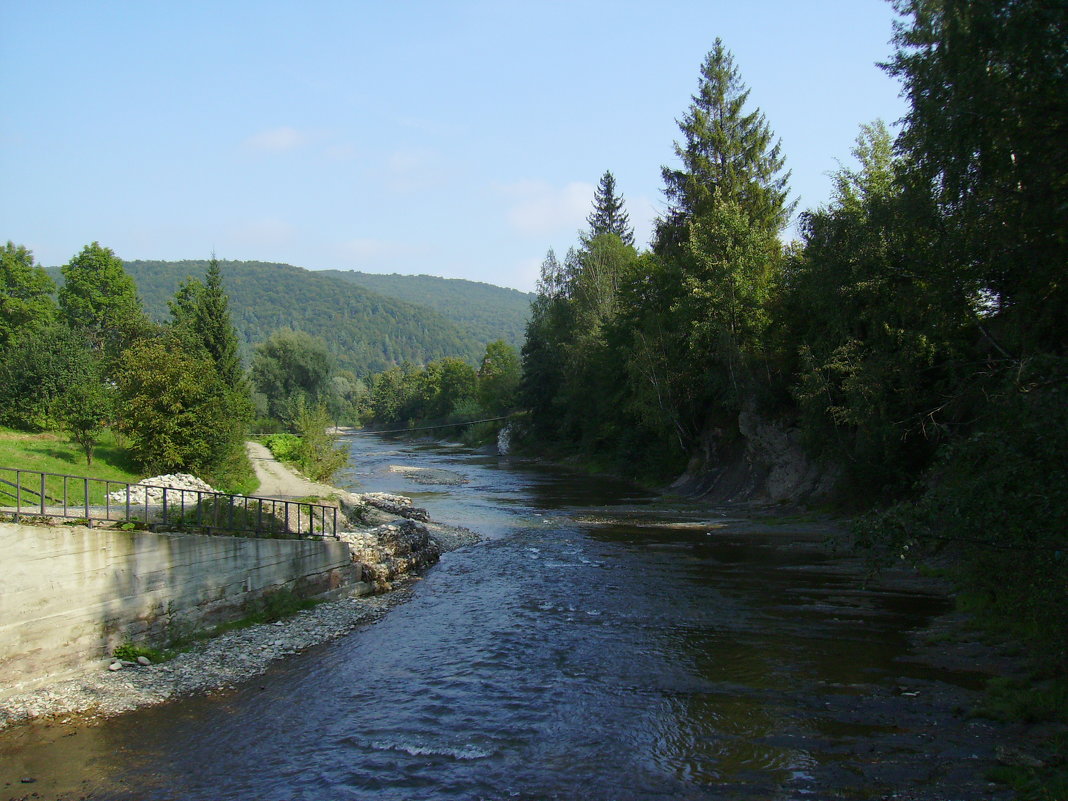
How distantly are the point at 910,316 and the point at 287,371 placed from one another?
72367 millimetres

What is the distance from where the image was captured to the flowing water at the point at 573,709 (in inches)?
348

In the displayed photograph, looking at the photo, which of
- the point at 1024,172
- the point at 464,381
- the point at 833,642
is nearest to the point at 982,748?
the point at 833,642

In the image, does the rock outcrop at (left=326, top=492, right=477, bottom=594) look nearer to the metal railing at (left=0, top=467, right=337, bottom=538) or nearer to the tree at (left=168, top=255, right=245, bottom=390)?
the metal railing at (left=0, top=467, right=337, bottom=538)

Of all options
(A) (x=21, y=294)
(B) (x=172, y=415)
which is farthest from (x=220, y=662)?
(A) (x=21, y=294)

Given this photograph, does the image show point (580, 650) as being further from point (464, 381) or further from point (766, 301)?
point (464, 381)

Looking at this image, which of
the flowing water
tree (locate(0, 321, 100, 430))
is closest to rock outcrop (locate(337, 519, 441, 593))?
the flowing water

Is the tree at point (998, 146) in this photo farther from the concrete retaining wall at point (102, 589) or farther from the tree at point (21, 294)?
the tree at point (21, 294)

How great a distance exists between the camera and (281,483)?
34.2m

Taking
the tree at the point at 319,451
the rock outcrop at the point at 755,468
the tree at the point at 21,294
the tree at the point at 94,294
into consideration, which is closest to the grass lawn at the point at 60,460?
the tree at the point at 319,451

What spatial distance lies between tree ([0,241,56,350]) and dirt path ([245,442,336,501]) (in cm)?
2626

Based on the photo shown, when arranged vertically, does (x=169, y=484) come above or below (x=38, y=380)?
below

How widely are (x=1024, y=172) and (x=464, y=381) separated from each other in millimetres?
112287

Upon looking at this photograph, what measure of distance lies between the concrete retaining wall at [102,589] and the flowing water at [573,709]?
1.69m

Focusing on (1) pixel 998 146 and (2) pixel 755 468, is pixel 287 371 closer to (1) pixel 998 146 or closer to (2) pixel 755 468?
(2) pixel 755 468
